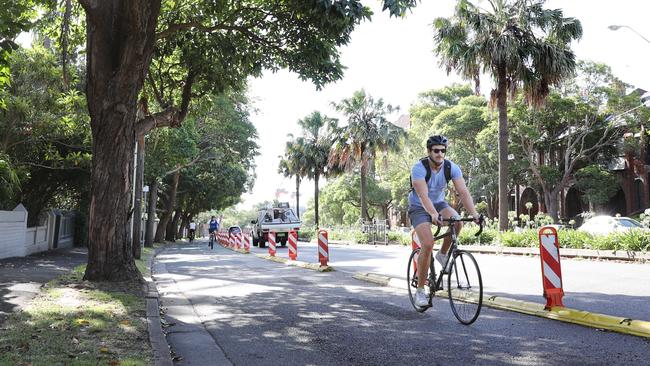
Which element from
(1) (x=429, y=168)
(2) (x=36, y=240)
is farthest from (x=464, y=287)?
(2) (x=36, y=240)

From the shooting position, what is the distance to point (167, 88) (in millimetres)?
14977

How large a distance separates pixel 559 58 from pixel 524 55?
48.8 inches

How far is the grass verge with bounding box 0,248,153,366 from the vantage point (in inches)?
172

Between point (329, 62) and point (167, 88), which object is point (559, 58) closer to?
point (329, 62)

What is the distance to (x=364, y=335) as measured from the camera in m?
5.46

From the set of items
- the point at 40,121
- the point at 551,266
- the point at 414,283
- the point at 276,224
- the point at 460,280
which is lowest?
the point at 414,283

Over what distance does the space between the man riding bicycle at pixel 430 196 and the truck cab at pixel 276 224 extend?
24.0 m

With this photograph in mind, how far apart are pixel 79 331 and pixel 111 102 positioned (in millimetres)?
4478

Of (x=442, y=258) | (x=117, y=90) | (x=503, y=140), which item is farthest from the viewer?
(x=503, y=140)

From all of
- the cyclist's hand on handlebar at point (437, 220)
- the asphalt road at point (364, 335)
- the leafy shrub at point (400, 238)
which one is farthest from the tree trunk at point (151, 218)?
the cyclist's hand on handlebar at point (437, 220)

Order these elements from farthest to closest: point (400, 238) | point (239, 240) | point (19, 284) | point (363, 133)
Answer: point (363, 133) < point (400, 238) < point (239, 240) < point (19, 284)

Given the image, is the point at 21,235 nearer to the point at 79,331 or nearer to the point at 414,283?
the point at 79,331

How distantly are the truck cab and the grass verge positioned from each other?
22192 millimetres

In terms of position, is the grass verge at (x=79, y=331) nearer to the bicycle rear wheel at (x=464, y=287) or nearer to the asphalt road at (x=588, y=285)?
the bicycle rear wheel at (x=464, y=287)
